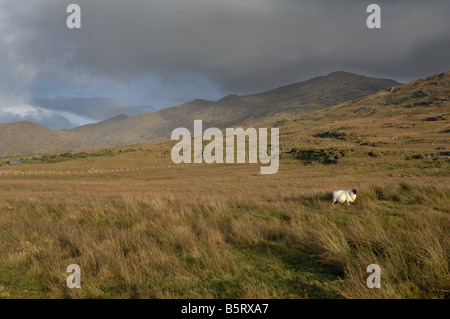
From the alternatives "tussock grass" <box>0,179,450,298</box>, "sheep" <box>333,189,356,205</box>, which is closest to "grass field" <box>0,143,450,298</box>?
"tussock grass" <box>0,179,450,298</box>

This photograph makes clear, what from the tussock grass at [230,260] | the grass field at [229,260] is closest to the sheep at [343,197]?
the grass field at [229,260]

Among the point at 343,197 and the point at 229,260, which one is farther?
the point at 343,197

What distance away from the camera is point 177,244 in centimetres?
565

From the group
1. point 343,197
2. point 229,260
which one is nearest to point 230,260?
point 229,260

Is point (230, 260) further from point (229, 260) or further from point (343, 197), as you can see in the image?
point (343, 197)

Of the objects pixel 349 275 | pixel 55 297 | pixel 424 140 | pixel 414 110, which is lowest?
pixel 55 297

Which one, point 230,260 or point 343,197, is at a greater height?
point 343,197

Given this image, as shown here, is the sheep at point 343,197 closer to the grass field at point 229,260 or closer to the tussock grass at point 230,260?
the grass field at point 229,260

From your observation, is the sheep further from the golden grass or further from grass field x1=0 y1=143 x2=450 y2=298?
the golden grass

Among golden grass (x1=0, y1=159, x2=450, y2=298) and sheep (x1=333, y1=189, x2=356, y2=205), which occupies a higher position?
sheep (x1=333, y1=189, x2=356, y2=205)

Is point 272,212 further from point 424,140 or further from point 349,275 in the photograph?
point 424,140

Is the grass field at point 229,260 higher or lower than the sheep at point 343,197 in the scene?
lower
